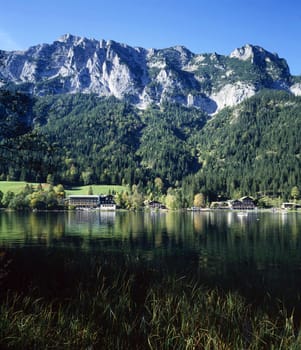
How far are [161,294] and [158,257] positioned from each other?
76.7 feet

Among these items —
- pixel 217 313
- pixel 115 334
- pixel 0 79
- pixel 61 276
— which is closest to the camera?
pixel 115 334

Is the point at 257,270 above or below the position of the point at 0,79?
below

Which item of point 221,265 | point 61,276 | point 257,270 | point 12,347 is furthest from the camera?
point 221,265

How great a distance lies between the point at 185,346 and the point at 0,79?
25.4 m

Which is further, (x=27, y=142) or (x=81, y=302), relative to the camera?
(x=27, y=142)

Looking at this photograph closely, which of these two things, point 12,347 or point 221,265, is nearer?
point 12,347

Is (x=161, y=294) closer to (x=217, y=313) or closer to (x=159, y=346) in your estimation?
(x=217, y=313)

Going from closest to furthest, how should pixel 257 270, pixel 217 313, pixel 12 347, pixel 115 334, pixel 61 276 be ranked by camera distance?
pixel 12 347
pixel 115 334
pixel 217 313
pixel 61 276
pixel 257 270

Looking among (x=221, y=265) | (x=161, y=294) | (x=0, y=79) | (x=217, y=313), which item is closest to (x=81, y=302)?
(x=161, y=294)

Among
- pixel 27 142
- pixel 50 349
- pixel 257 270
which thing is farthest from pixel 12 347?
pixel 257 270

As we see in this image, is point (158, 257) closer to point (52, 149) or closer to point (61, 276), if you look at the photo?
point (52, 149)

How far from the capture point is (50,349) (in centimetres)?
1060

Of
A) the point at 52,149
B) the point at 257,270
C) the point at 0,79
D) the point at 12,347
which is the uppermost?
the point at 0,79

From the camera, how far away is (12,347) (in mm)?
10320
